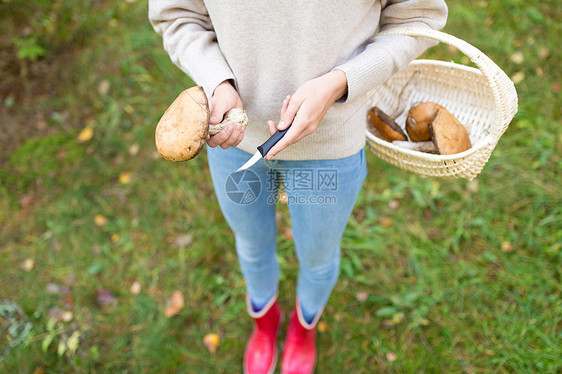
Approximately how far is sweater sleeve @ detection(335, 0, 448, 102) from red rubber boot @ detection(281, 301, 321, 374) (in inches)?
50.5

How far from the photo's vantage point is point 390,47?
1.17 metres

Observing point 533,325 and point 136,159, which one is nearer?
point 533,325

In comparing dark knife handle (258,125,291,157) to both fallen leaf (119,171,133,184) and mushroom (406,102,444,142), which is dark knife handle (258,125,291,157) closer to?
mushroom (406,102,444,142)

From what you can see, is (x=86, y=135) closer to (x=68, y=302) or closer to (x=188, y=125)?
(x=68, y=302)

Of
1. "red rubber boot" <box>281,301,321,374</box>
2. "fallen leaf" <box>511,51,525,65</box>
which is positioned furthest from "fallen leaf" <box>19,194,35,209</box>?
"fallen leaf" <box>511,51,525,65</box>

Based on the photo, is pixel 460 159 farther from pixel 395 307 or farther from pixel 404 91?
pixel 395 307

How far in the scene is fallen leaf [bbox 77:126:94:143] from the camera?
120 inches

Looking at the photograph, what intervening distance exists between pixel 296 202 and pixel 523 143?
2.18 meters

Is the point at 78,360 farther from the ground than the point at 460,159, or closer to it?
closer to it

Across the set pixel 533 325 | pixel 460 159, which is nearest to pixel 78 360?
pixel 460 159

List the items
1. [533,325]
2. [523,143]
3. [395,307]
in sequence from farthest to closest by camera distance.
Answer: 1. [523,143]
2. [395,307]
3. [533,325]

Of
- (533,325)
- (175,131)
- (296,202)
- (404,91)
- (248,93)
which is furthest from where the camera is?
(533,325)

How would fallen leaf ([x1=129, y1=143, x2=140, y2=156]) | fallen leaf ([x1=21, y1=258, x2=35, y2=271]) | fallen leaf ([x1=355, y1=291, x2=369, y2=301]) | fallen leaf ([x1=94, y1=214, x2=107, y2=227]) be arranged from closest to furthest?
fallen leaf ([x1=355, y1=291, x2=369, y2=301])
fallen leaf ([x1=21, y1=258, x2=35, y2=271])
fallen leaf ([x1=94, y1=214, x2=107, y2=227])
fallen leaf ([x1=129, y1=143, x2=140, y2=156])

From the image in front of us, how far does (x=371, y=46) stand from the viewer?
118cm
